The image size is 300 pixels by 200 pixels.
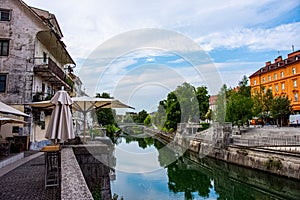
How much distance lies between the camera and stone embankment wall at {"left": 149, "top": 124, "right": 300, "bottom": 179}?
12953 millimetres

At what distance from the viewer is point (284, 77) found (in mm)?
42469

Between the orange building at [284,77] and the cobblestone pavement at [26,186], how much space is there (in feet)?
131

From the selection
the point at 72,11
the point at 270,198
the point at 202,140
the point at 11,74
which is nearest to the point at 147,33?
the point at 72,11

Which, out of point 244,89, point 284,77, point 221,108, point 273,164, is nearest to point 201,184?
point 273,164

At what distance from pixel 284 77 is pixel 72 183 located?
4646 centimetres

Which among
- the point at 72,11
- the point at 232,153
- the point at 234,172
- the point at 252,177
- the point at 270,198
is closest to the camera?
the point at 270,198

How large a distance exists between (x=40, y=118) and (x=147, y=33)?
9.56 meters

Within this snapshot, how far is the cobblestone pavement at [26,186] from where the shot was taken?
498 centimetres

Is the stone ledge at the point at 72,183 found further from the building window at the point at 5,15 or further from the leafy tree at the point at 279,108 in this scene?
the leafy tree at the point at 279,108

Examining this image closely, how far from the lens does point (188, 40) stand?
1257 cm

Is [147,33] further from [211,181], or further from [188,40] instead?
[211,181]

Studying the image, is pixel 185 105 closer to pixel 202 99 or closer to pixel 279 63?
pixel 202 99

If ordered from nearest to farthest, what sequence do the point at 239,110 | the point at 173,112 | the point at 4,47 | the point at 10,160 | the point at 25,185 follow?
the point at 25,185 < the point at 10,160 < the point at 4,47 < the point at 239,110 < the point at 173,112

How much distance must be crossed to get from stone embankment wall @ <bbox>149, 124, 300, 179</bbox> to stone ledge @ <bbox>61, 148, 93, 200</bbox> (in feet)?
39.1
